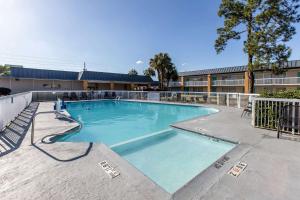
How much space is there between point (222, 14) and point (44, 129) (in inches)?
633

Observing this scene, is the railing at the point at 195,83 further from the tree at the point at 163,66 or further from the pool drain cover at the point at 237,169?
the pool drain cover at the point at 237,169

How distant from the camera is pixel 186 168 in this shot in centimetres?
400

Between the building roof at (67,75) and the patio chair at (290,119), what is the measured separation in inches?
1051

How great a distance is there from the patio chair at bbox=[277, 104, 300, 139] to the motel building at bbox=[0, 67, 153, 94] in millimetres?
26587

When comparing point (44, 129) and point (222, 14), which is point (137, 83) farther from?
point (44, 129)

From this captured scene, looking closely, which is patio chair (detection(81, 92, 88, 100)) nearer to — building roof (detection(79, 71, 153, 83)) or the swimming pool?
building roof (detection(79, 71, 153, 83))

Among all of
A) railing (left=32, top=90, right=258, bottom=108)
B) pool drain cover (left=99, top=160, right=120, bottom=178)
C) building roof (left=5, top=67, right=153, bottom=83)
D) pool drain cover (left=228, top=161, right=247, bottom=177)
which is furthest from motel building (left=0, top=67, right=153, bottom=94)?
pool drain cover (left=228, top=161, right=247, bottom=177)

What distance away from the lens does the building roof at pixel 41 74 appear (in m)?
22.8

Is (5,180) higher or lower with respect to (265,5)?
lower

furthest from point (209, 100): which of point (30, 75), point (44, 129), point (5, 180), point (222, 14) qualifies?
point (30, 75)

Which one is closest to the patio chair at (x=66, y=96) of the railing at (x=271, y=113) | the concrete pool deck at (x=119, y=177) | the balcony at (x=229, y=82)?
the concrete pool deck at (x=119, y=177)

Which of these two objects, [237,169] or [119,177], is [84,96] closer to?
[119,177]

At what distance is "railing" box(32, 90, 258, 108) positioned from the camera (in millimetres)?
13688

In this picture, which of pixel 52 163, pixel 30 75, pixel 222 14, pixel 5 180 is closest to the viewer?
pixel 5 180
